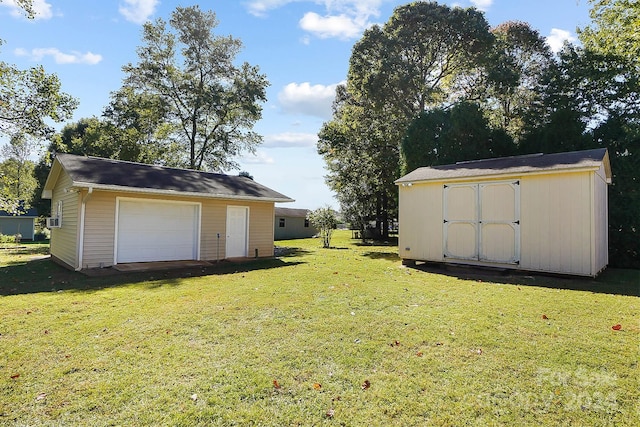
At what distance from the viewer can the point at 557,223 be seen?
8.32 metres

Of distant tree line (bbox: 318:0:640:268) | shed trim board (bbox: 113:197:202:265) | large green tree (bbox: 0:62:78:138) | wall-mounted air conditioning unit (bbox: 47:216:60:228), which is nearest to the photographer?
shed trim board (bbox: 113:197:202:265)

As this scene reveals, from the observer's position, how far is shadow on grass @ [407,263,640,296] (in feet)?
23.9

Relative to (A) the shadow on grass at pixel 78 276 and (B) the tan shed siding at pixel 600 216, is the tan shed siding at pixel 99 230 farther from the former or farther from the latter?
(B) the tan shed siding at pixel 600 216

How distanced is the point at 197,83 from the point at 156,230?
1551 cm

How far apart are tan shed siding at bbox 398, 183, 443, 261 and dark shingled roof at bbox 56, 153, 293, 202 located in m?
4.78

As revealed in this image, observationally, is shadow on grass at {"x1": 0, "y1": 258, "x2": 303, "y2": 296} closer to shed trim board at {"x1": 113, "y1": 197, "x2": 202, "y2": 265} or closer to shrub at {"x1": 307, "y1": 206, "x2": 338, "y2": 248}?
shed trim board at {"x1": 113, "y1": 197, "x2": 202, "y2": 265}

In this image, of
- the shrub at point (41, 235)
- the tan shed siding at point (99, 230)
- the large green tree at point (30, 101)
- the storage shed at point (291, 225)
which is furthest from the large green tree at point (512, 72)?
the shrub at point (41, 235)

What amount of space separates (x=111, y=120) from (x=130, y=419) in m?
28.0

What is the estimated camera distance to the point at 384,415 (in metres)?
2.60

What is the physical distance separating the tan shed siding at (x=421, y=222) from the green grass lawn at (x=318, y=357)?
12.2 feet

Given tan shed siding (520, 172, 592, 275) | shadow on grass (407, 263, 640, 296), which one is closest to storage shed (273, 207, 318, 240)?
shadow on grass (407, 263, 640, 296)

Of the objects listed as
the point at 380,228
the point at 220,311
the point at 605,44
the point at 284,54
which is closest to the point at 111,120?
the point at 284,54

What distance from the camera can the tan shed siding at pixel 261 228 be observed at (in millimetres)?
12974

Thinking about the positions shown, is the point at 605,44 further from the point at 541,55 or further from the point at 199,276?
the point at 199,276
